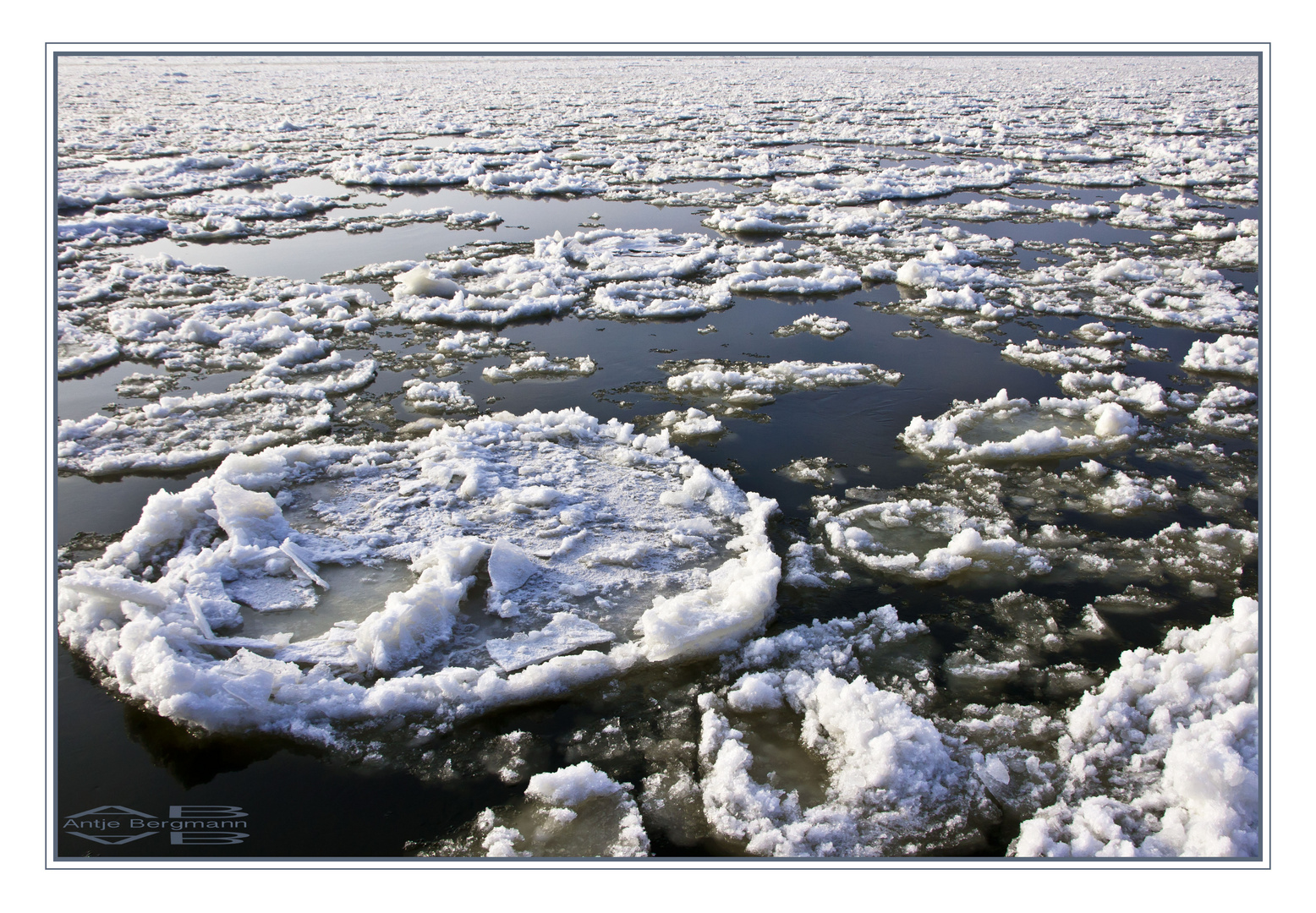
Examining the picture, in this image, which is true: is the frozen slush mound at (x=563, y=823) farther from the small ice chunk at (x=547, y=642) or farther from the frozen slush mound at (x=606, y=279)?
the frozen slush mound at (x=606, y=279)

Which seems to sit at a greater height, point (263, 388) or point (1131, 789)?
point (263, 388)

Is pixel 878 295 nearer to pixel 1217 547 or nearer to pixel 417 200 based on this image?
pixel 1217 547

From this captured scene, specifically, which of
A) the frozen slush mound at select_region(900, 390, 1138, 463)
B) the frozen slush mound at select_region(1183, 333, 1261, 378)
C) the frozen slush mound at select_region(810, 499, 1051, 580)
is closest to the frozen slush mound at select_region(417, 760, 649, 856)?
the frozen slush mound at select_region(810, 499, 1051, 580)

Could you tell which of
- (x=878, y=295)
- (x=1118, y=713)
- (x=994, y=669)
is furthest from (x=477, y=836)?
(x=878, y=295)

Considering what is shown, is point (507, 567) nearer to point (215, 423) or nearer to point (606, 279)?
point (215, 423)

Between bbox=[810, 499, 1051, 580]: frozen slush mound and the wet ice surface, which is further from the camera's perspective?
bbox=[810, 499, 1051, 580]: frozen slush mound

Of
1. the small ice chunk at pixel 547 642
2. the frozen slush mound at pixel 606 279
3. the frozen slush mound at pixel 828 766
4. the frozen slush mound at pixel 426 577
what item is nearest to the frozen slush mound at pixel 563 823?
the frozen slush mound at pixel 828 766

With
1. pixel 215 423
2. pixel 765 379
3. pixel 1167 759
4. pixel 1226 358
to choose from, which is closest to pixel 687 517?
pixel 765 379

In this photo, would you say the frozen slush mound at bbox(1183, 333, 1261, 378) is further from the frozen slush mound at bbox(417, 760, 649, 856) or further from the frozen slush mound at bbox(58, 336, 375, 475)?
the frozen slush mound at bbox(58, 336, 375, 475)
